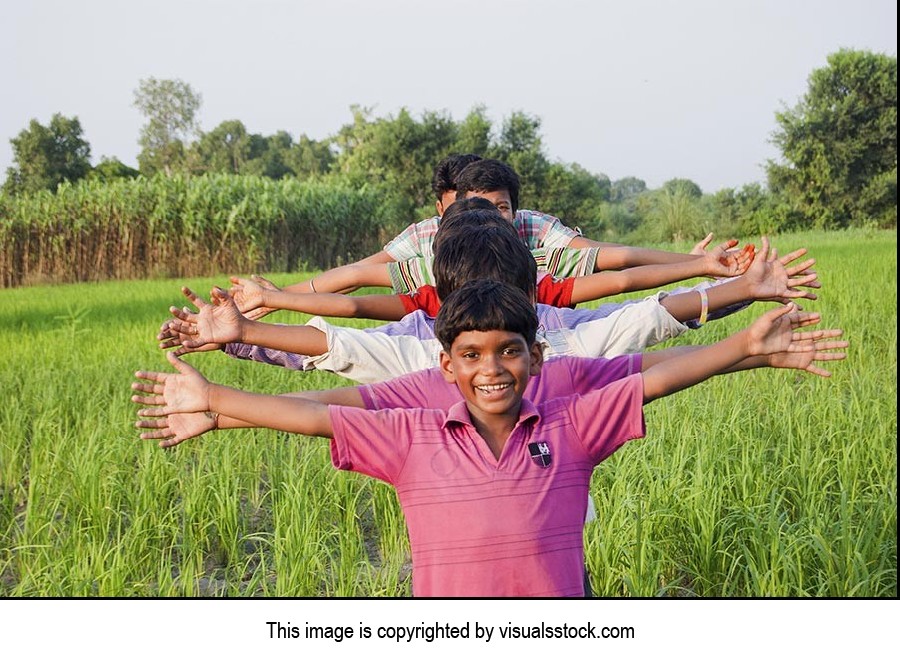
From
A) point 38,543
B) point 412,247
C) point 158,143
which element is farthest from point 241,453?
point 158,143

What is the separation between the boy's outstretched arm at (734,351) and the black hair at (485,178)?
3.69ft

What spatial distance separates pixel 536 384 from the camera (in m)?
1.82

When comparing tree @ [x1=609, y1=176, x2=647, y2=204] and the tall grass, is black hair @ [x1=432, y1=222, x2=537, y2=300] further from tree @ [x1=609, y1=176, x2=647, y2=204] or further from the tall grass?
tree @ [x1=609, y1=176, x2=647, y2=204]

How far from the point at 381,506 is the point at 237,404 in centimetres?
203

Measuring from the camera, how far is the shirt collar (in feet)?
5.28

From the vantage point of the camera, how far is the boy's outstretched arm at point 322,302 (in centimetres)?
249

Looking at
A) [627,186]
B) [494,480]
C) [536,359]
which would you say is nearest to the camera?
[494,480]

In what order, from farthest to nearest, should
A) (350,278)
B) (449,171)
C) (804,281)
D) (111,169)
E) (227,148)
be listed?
(227,148)
(111,169)
(449,171)
(350,278)
(804,281)

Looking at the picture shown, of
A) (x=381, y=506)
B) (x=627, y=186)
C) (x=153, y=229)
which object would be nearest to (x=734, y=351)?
(x=381, y=506)

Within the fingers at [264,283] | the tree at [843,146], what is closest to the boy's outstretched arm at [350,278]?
the fingers at [264,283]

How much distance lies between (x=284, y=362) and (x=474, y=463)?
88cm

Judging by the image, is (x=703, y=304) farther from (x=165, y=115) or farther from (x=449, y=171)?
(x=165, y=115)

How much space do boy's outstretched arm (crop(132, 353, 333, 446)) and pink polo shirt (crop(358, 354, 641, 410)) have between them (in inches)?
7.2
